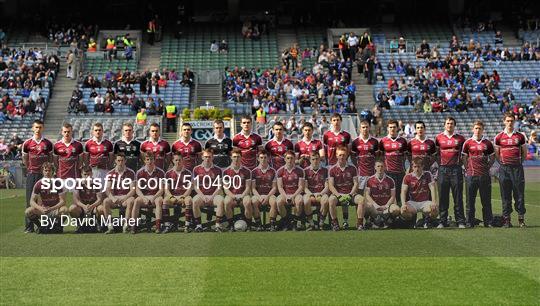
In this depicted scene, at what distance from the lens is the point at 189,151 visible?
54.9 ft

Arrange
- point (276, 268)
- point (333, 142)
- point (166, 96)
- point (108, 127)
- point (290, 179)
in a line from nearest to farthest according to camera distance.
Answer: point (276, 268) → point (290, 179) → point (333, 142) → point (108, 127) → point (166, 96)

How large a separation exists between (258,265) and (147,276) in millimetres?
1596

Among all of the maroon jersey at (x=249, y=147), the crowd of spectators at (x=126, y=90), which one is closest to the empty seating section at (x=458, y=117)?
the crowd of spectators at (x=126, y=90)

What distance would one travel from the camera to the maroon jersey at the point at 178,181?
16.4 m

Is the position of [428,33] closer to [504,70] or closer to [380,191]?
[504,70]

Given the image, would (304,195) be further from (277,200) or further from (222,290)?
(222,290)

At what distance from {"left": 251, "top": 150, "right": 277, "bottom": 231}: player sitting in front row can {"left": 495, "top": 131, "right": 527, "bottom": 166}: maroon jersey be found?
13.4 ft

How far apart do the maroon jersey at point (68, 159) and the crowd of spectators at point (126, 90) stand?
22.1m

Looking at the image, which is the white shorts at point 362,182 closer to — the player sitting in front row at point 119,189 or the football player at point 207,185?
the football player at point 207,185

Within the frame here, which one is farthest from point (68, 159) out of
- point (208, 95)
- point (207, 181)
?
point (208, 95)

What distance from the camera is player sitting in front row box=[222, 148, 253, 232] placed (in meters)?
16.5

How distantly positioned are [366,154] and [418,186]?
1.08 metres

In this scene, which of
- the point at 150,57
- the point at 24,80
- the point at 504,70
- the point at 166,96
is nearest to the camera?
the point at 166,96

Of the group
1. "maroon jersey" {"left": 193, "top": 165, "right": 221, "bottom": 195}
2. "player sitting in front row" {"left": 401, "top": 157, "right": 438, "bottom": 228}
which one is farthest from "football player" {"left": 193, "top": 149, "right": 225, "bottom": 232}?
"player sitting in front row" {"left": 401, "top": 157, "right": 438, "bottom": 228}
